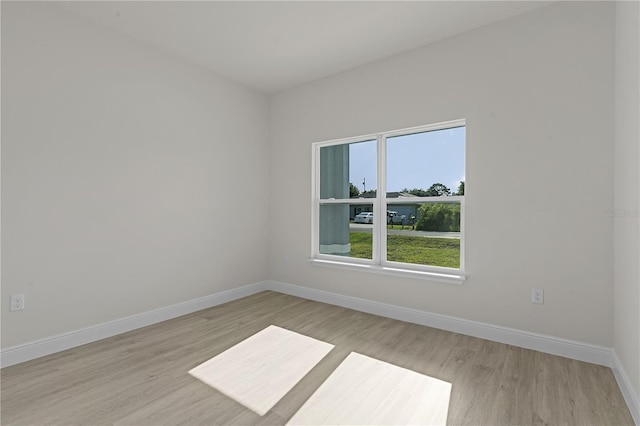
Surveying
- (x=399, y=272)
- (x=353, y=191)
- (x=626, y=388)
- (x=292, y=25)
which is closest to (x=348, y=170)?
(x=353, y=191)

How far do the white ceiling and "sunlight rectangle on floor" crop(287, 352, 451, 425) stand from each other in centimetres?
299

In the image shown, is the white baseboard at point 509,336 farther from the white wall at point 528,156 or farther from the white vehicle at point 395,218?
the white vehicle at point 395,218

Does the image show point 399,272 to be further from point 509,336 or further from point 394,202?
point 509,336

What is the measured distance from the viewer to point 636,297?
1831mm

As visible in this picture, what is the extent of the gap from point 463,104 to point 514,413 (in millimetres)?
2565

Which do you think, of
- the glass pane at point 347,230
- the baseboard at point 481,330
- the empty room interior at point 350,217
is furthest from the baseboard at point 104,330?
the glass pane at point 347,230

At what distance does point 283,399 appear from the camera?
1967mm

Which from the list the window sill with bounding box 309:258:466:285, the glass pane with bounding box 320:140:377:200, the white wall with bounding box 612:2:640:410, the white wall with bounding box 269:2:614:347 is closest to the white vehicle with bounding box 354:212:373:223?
the glass pane with bounding box 320:140:377:200

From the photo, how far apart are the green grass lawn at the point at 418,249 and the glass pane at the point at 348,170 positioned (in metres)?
0.59

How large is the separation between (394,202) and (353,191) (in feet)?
1.99

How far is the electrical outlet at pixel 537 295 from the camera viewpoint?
8.58 feet

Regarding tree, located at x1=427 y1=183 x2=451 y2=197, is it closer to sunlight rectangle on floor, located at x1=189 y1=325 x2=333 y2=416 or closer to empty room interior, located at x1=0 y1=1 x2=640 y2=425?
empty room interior, located at x1=0 y1=1 x2=640 y2=425

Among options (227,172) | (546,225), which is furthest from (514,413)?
(227,172)

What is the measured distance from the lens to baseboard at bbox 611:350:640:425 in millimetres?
1752
